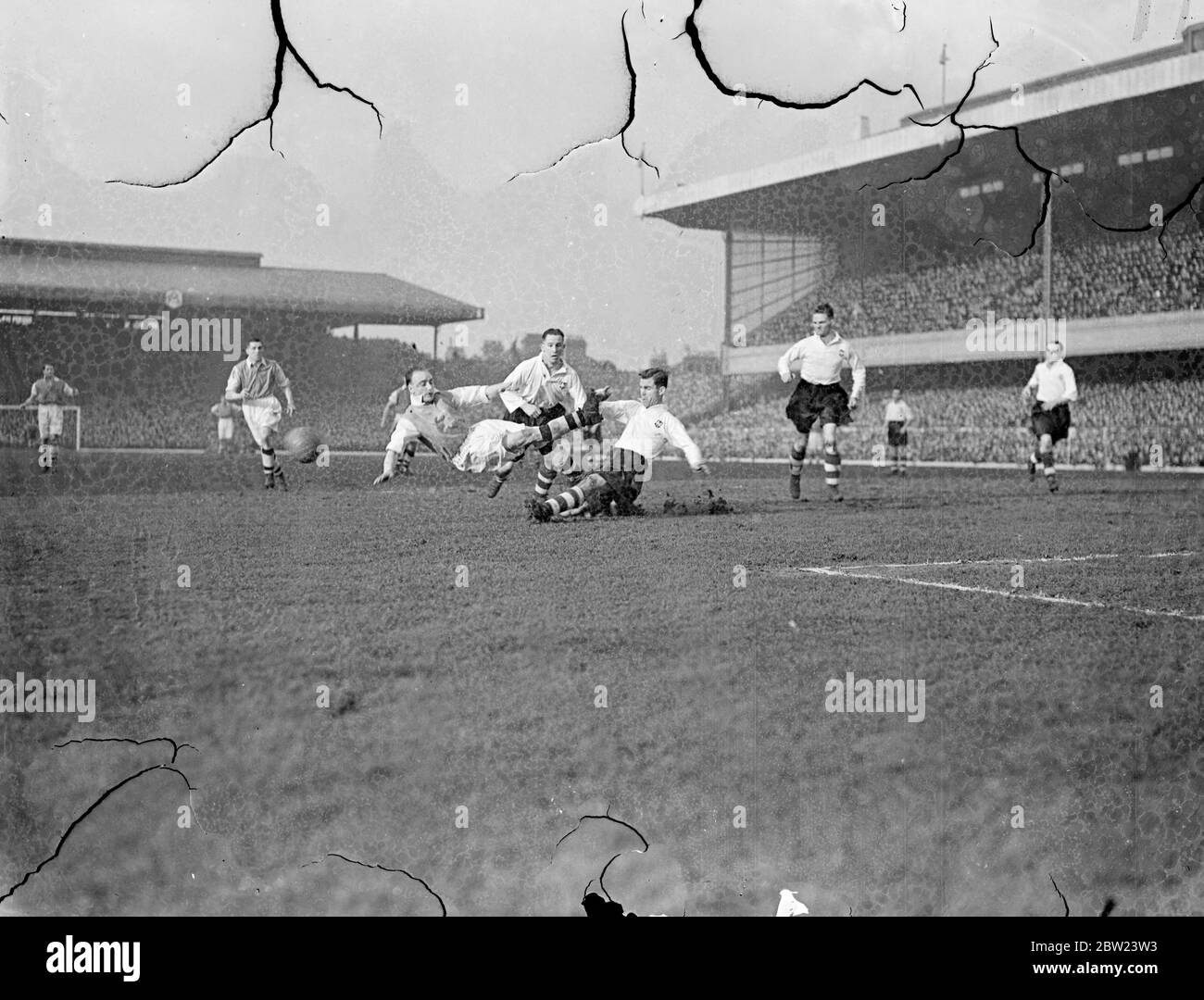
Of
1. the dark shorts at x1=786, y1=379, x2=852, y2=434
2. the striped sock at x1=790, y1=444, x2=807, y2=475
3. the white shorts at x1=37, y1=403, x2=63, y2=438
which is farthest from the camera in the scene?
the striped sock at x1=790, y1=444, x2=807, y2=475

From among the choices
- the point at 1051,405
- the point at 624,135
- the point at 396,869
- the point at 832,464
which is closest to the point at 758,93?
the point at 624,135

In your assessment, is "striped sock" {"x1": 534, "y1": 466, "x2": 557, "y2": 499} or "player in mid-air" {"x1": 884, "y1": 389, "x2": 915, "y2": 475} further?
"player in mid-air" {"x1": 884, "y1": 389, "x2": 915, "y2": 475}

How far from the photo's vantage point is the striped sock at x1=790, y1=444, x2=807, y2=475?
7848 millimetres

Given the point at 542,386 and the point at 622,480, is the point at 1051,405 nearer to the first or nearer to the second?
the point at 622,480

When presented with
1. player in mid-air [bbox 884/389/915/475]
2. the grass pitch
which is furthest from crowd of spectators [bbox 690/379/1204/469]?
the grass pitch

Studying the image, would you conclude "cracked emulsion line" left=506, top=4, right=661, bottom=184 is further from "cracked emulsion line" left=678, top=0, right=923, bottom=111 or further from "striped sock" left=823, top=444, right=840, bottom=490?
"striped sock" left=823, top=444, right=840, bottom=490

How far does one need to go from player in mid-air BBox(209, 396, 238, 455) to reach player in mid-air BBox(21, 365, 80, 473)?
61 centimetres

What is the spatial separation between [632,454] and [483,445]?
96 centimetres

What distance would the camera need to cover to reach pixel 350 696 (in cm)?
337

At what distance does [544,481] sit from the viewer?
5625 mm

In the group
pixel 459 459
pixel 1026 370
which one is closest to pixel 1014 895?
pixel 459 459

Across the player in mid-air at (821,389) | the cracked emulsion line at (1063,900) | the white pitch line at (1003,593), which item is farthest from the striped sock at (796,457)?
the cracked emulsion line at (1063,900)

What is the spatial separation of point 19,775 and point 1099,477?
9.84 m
